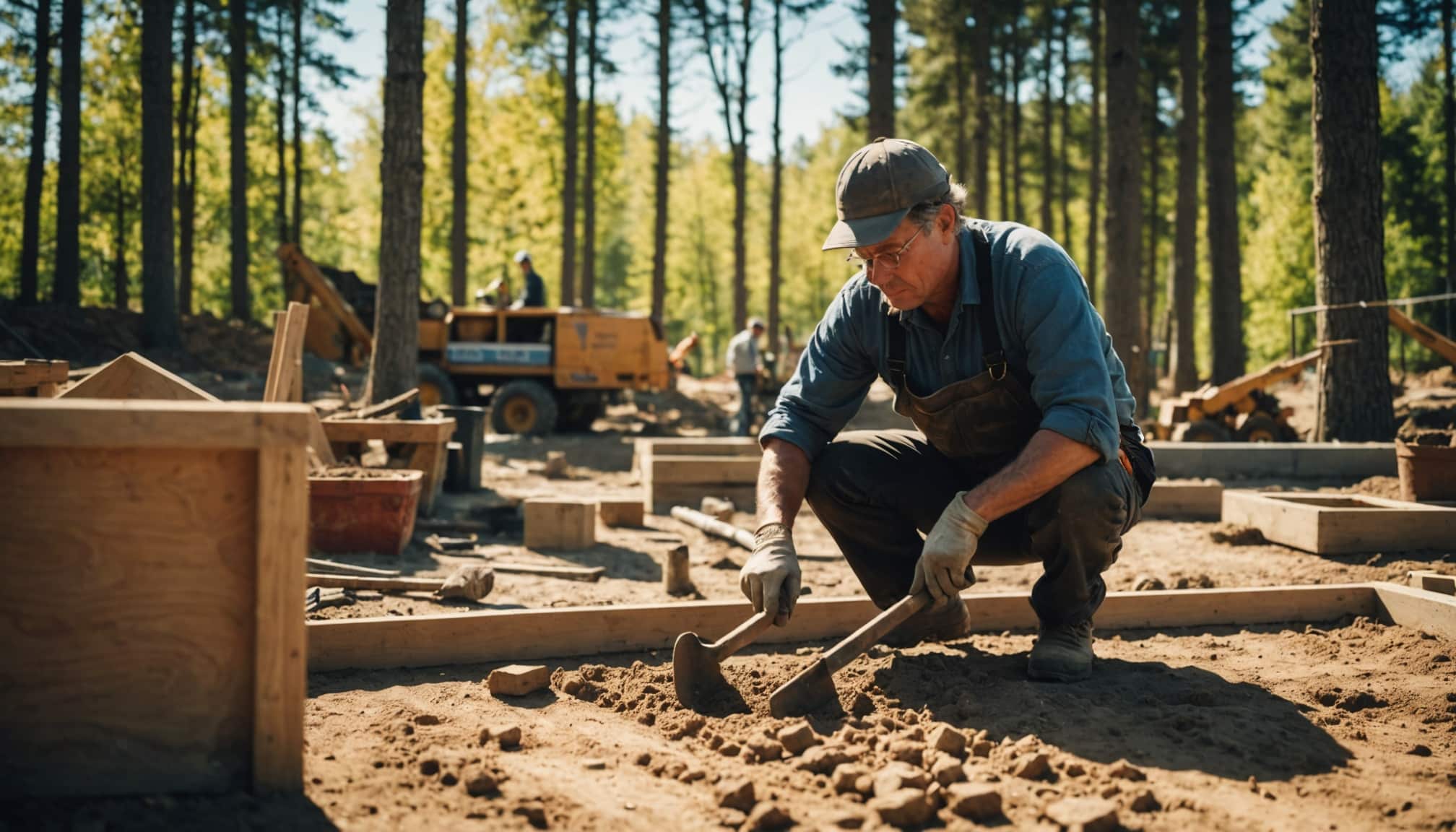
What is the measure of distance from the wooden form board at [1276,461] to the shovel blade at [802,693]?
19.7ft

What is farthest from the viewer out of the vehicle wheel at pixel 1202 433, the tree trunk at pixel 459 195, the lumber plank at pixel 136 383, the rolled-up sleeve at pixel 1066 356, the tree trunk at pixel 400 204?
the tree trunk at pixel 459 195

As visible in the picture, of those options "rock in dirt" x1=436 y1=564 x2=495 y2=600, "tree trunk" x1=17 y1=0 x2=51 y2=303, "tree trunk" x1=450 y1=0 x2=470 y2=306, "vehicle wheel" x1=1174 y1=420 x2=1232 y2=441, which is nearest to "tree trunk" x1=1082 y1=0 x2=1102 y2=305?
"vehicle wheel" x1=1174 y1=420 x2=1232 y2=441

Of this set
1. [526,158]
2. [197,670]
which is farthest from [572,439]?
[526,158]

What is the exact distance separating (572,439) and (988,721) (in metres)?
11.6

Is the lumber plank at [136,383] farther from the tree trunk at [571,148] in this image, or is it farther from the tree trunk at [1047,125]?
the tree trunk at [1047,125]

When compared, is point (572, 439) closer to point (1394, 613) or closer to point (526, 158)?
point (1394, 613)

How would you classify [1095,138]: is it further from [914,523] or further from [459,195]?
Result: [914,523]

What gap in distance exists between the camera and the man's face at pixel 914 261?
9.75 ft

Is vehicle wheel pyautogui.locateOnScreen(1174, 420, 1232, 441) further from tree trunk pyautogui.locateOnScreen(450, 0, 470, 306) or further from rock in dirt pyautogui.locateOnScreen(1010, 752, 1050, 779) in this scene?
tree trunk pyautogui.locateOnScreen(450, 0, 470, 306)

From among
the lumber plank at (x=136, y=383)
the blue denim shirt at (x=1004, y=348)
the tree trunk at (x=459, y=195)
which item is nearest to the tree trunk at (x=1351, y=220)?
the blue denim shirt at (x=1004, y=348)

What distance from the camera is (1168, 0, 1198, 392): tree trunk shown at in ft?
56.5

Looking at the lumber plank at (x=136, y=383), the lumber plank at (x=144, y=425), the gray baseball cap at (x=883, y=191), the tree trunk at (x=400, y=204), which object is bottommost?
the lumber plank at (x=144, y=425)

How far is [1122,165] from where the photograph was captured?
1307 cm

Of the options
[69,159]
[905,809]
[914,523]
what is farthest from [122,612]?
[69,159]
